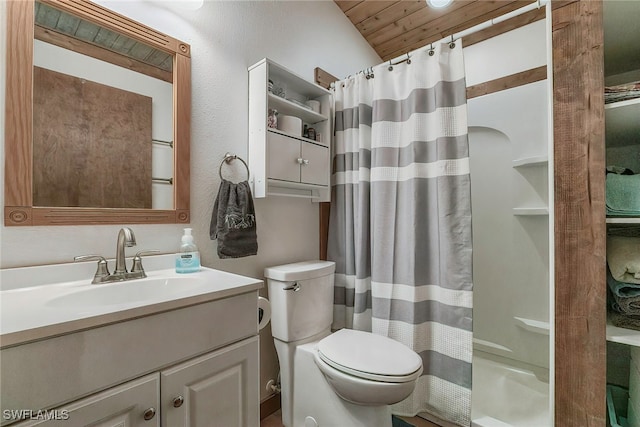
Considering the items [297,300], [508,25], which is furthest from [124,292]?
[508,25]

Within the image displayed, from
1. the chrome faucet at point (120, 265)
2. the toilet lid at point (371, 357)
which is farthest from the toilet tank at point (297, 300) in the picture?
the chrome faucet at point (120, 265)

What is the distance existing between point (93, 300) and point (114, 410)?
1.26 feet

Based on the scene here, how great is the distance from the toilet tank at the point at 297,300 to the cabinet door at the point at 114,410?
2.38 feet

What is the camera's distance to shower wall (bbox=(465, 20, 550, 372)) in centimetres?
182

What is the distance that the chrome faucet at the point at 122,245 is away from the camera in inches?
38.0

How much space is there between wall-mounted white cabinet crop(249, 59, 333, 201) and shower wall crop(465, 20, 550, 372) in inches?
44.7

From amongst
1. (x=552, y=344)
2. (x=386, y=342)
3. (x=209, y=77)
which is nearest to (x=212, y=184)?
(x=209, y=77)

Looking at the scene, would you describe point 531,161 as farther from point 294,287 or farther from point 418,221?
point 294,287

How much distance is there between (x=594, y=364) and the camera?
99cm

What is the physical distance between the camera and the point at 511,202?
1930 mm

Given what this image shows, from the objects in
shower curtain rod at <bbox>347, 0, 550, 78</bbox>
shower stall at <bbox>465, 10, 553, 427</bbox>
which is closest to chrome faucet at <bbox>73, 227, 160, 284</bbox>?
shower curtain rod at <bbox>347, 0, 550, 78</bbox>

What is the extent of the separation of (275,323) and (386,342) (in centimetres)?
56

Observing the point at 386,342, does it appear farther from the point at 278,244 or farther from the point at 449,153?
the point at 449,153

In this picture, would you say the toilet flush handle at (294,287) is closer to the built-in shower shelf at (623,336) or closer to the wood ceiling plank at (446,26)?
the built-in shower shelf at (623,336)
